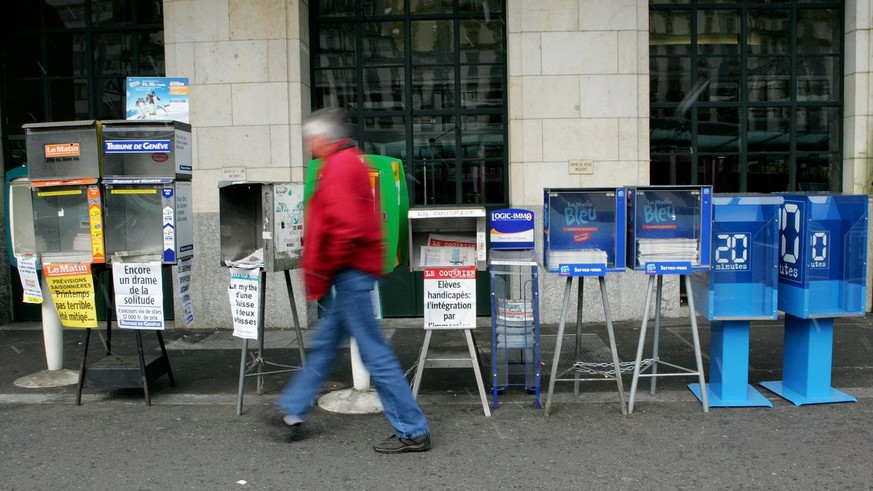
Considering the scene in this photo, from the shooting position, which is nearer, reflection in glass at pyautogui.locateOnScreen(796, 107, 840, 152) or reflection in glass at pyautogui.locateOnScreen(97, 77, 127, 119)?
reflection in glass at pyautogui.locateOnScreen(796, 107, 840, 152)

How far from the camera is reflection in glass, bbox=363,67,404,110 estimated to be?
951cm

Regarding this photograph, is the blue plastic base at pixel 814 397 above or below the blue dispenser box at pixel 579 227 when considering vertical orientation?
below

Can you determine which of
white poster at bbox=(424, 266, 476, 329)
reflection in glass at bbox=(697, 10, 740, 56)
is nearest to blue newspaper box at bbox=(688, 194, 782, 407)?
white poster at bbox=(424, 266, 476, 329)

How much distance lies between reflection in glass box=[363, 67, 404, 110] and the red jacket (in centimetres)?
484

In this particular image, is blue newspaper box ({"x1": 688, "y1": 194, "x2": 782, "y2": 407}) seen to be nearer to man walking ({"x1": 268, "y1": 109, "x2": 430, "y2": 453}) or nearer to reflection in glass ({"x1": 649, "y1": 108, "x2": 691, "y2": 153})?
man walking ({"x1": 268, "y1": 109, "x2": 430, "y2": 453})

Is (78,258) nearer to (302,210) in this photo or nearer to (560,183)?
(302,210)

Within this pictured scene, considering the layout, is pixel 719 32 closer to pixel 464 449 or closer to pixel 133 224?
pixel 464 449

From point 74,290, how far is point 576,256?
13.5 ft

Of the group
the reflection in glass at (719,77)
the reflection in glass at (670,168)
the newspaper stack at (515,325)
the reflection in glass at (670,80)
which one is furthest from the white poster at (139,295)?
the reflection in glass at (719,77)

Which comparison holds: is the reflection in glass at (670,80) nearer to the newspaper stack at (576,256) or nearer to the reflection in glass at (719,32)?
the reflection in glass at (719,32)

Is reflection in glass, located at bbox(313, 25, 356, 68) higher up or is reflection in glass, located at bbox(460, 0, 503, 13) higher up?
reflection in glass, located at bbox(460, 0, 503, 13)

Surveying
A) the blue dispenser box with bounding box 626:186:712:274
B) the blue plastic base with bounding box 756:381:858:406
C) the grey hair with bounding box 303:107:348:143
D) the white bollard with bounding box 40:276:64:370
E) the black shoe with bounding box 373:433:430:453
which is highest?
the grey hair with bounding box 303:107:348:143

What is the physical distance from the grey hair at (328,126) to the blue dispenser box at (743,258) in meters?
2.84

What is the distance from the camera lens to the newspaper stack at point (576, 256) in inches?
225
